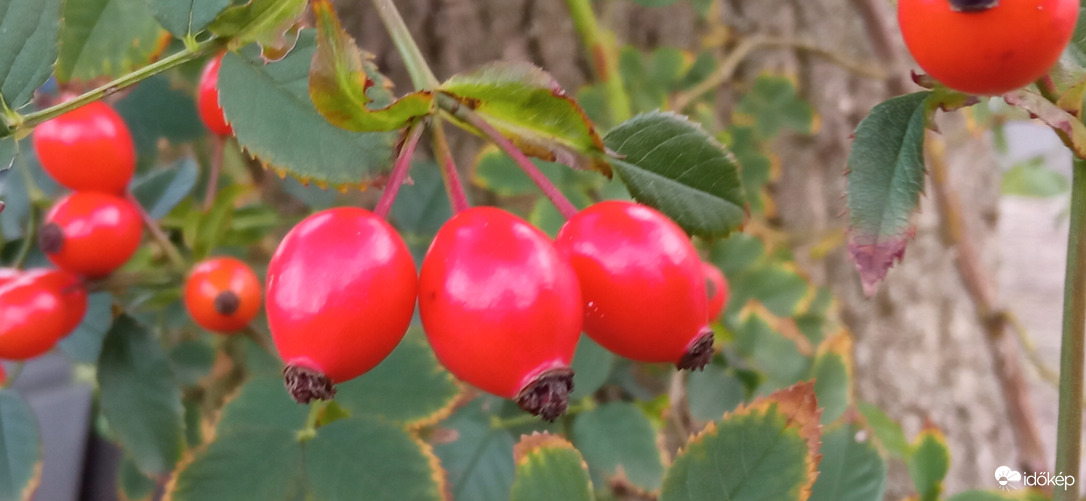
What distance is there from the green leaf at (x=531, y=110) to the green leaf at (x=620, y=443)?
0.36m

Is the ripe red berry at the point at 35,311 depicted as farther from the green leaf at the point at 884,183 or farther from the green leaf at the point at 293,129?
the green leaf at the point at 884,183

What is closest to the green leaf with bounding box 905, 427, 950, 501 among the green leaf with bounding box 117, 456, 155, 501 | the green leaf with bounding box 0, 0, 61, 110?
the green leaf with bounding box 0, 0, 61, 110

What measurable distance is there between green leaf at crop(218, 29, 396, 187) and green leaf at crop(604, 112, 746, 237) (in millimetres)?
124

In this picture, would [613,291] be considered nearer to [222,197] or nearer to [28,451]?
[222,197]

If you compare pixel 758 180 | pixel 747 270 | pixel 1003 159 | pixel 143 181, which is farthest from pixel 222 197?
pixel 1003 159

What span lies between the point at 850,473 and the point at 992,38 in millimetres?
318

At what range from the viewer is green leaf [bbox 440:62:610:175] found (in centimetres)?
31

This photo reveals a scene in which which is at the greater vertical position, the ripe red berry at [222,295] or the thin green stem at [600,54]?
the thin green stem at [600,54]

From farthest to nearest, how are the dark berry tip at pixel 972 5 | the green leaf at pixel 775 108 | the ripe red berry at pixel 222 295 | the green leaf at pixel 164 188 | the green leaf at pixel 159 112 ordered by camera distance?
the green leaf at pixel 775 108
the green leaf at pixel 159 112
the green leaf at pixel 164 188
the ripe red berry at pixel 222 295
the dark berry tip at pixel 972 5

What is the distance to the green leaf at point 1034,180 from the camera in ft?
5.41

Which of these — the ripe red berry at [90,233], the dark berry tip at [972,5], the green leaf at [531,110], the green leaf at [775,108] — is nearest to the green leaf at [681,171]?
the green leaf at [531,110]

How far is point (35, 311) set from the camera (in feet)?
1.76

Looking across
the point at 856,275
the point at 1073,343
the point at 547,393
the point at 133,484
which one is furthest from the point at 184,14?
the point at 856,275

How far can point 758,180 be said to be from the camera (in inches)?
40.4
